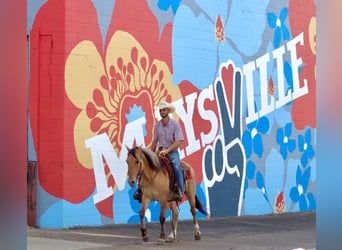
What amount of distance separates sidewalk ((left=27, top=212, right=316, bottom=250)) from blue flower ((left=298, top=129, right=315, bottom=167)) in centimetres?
313

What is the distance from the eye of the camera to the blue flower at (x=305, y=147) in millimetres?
20141

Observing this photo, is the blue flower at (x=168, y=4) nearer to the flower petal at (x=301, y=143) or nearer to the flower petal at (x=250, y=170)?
the flower petal at (x=250, y=170)

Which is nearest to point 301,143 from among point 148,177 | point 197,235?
point 197,235

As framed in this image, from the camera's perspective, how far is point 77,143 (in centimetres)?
1448

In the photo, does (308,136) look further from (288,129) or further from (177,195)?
(177,195)

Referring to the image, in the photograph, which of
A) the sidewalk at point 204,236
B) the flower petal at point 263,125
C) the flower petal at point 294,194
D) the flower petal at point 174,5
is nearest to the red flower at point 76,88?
the sidewalk at point 204,236

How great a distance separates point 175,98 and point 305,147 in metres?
5.34

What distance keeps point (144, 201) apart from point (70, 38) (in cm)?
410

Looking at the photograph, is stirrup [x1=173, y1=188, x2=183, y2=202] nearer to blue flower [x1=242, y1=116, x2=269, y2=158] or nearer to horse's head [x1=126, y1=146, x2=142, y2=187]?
horse's head [x1=126, y1=146, x2=142, y2=187]

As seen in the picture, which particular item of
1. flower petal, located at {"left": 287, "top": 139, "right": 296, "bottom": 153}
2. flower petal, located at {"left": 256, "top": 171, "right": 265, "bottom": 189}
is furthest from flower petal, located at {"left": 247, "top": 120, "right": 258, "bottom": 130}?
flower petal, located at {"left": 287, "top": 139, "right": 296, "bottom": 153}

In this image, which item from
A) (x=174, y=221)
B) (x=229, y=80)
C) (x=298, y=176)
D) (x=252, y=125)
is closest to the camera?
(x=174, y=221)

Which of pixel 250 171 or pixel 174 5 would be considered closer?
pixel 174 5

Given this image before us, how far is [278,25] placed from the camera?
19531 millimetres
